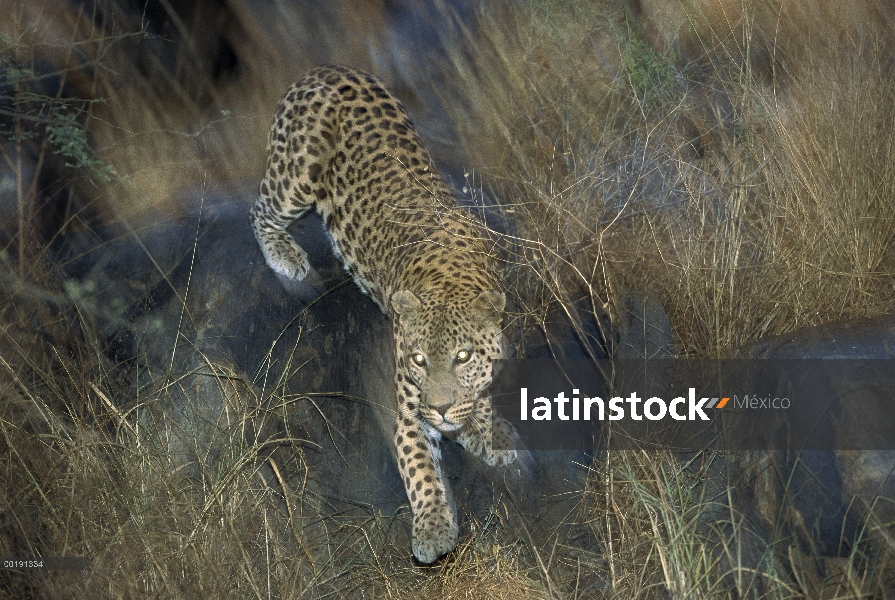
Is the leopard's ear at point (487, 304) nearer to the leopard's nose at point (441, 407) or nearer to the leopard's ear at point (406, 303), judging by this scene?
the leopard's ear at point (406, 303)

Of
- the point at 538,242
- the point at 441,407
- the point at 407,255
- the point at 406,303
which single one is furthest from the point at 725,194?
the point at 441,407

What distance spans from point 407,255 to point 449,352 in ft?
3.23

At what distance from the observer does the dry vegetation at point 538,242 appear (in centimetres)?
390

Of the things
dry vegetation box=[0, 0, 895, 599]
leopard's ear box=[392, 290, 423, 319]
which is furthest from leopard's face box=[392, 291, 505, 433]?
dry vegetation box=[0, 0, 895, 599]

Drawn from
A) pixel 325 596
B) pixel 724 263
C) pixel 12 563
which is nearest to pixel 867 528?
pixel 724 263

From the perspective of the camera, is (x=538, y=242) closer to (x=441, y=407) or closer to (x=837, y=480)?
(x=441, y=407)

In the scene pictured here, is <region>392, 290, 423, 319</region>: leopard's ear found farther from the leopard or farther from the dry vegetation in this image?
the dry vegetation

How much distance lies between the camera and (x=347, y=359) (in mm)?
5668

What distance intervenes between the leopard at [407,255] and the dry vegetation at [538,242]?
374mm

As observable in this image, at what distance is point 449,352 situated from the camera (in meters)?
4.68

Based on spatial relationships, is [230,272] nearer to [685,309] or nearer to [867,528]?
[685,309]

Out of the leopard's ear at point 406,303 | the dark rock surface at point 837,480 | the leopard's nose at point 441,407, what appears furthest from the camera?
the leopard's ear at point 406,303

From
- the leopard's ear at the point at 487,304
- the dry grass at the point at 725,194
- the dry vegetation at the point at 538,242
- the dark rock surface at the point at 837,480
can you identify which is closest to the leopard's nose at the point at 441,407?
the leopard's ear at the point at 487,304

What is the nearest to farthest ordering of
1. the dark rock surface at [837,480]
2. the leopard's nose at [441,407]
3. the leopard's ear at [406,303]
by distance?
1. the dark rock surface at [837,480]
2. the leopard's nose at [441,407]
3. the leopard's ear at [406,303]
